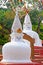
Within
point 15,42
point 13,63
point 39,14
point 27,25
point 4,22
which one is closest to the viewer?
point 13,63

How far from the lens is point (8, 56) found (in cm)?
474

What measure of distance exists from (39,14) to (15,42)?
13.9 meters

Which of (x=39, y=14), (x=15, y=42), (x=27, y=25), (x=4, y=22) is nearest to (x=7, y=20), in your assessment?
(x=4, y=22)

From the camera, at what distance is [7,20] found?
17594mm

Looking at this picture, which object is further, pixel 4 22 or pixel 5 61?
pixel 4 22

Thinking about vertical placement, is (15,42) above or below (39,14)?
above

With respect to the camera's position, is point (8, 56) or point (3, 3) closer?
point (8, 56)

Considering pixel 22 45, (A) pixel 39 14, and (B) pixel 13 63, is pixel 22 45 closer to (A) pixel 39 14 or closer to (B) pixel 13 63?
(B) pixel 13 63

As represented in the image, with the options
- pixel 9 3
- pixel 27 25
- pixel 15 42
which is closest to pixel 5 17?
pixel 9 3

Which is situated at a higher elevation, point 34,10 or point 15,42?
point 15,42

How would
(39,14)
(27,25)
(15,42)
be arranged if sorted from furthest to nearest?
(39,14) < (27,25) < (15,42)

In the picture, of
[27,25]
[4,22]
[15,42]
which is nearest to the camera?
[15,42]

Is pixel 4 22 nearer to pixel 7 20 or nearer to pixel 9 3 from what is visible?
pixel 7 20

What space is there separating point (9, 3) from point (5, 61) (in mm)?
14980
